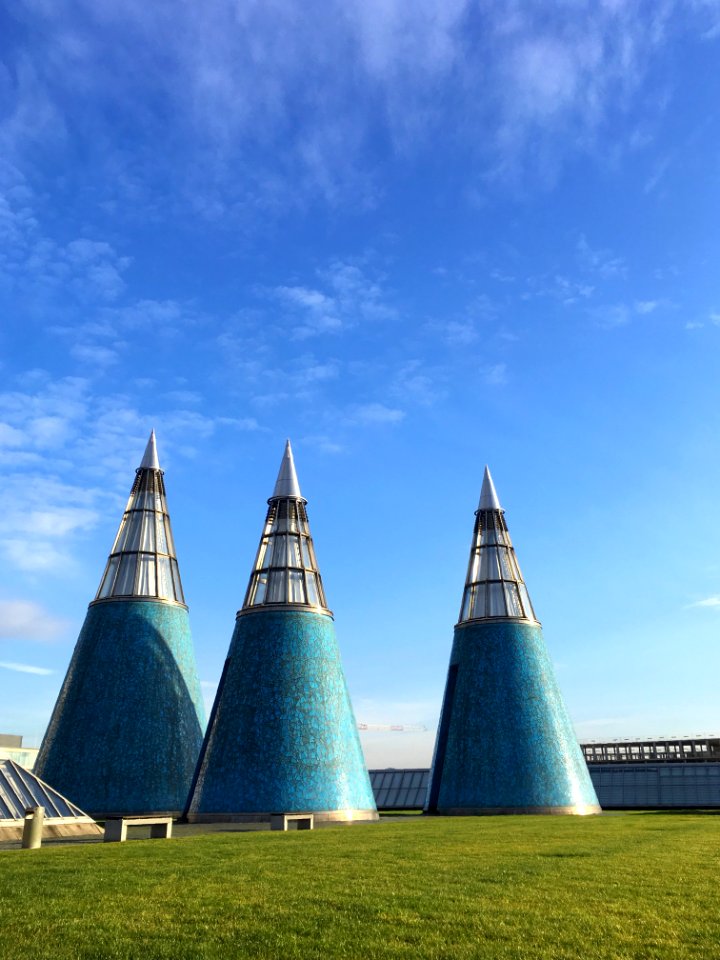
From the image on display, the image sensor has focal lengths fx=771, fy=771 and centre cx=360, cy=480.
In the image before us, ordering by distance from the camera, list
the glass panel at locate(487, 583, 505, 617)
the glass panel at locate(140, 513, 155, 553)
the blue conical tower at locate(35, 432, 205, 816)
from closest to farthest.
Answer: the blue conical tower at locate(35, 432, 205, 816), the glass panel at locate(140, 513, 155, 553), the glass panel at locate(487, 583, 505, 617)

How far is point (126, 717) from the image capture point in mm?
35625

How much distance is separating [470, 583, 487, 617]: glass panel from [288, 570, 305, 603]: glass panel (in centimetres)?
1147

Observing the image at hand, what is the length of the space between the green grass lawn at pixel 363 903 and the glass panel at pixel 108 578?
22.6 m

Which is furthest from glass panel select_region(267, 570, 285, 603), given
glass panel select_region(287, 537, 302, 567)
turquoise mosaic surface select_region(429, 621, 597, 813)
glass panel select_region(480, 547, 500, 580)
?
glass panel select_region(480, 547, 500, 580)

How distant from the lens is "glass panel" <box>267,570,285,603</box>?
A: 36.8 metres

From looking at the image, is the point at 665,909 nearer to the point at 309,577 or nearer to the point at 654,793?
the point at 309,577

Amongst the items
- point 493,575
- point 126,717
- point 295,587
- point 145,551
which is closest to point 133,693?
point 126,717

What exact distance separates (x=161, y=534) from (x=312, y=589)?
9.27 m

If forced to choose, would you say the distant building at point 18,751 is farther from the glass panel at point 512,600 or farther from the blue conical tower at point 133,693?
the glass panel at point 512,600

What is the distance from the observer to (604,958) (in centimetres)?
758

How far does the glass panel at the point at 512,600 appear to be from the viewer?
141 ft

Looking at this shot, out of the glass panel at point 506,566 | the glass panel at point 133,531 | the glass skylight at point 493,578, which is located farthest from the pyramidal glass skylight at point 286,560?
the glass panel at point 506,566

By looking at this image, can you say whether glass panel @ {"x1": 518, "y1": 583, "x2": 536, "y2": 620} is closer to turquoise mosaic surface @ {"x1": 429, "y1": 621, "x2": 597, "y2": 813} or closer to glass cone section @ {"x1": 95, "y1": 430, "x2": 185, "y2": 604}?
turquoise mosaic surface @ {"x1": 429, "y1": 621, "x2": 597, "y2": 813}

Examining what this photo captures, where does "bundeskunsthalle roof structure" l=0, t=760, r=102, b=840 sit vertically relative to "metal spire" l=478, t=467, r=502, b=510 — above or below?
below
